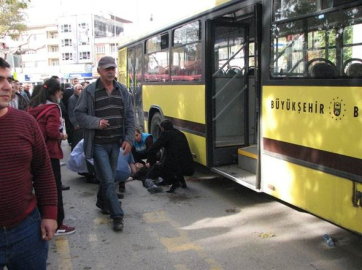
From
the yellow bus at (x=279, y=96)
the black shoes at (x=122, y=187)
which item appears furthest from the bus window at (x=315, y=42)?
the black shoes at (x=122, y=187)

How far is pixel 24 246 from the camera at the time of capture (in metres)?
2.07

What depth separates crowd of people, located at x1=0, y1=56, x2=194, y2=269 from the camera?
2020mm

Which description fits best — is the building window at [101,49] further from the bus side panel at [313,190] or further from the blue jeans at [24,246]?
the blue jeans at [24,246]

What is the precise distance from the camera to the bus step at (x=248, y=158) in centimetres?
560

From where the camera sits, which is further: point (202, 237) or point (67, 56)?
point (67, 56)

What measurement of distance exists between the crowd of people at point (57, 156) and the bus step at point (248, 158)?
0.83 meters

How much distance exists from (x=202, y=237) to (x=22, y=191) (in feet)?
9.29

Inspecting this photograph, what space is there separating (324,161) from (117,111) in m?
2.43

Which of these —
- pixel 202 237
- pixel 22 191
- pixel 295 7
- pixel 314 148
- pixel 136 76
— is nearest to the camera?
pixel 22 191

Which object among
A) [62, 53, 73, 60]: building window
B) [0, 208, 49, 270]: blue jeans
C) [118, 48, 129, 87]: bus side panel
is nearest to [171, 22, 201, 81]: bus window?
[118, 48, 129, 87]: bus side panel

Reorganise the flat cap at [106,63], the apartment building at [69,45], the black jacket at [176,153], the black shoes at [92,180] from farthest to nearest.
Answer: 1. the apartment building at [69,45]
2. the black shoes at [92,180]
3. the black jacket at [176,153]
4. the flat cap at [106,63]

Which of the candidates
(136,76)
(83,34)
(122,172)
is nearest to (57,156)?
(122,172)

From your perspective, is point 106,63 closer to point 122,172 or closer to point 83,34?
point 122,172

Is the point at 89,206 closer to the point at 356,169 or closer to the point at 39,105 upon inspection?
the point at 39,105
